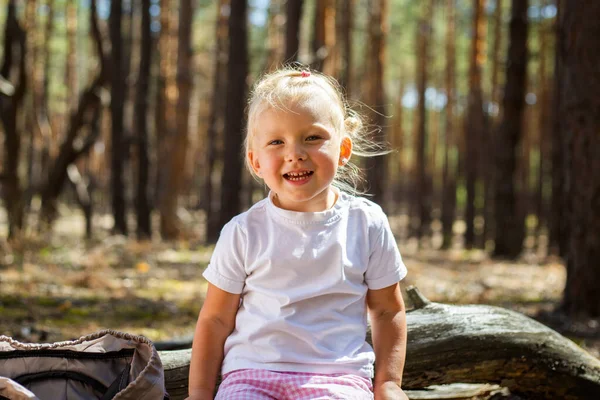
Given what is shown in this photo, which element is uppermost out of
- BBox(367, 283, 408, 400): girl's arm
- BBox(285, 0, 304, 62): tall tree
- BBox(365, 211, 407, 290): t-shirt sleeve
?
BBox(285, 0, 304, 62): tall tree

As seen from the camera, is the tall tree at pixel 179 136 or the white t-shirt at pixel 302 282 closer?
the white t-shirt at pixel 302 282

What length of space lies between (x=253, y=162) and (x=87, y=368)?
0.88 m

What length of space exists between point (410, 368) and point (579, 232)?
3577mm

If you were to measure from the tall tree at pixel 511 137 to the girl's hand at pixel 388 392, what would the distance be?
37.4 ft

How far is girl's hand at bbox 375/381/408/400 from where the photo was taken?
229 centimetres

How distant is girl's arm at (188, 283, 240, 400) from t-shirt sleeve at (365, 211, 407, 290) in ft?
1.55

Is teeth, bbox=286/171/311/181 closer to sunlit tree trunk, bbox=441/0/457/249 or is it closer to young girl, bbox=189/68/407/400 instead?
young girl, bbox=189/68/407/400

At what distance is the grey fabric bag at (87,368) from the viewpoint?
2182mm

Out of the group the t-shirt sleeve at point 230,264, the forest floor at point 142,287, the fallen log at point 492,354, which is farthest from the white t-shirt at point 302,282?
the forest floor at point 142,287

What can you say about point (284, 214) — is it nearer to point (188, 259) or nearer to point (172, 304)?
point (172, 304)

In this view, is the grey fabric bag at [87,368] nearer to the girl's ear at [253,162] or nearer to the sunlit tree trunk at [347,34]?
the girl's ear at [253,162]

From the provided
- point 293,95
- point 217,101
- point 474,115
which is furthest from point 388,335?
point 217,101

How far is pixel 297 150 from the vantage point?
2295mm

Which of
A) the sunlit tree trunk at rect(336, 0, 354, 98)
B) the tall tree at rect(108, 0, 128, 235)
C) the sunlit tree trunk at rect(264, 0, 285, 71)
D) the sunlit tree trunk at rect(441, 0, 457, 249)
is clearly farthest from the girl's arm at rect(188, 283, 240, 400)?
the sunlit tree trunk at rect(264, 0, 285, 71)
